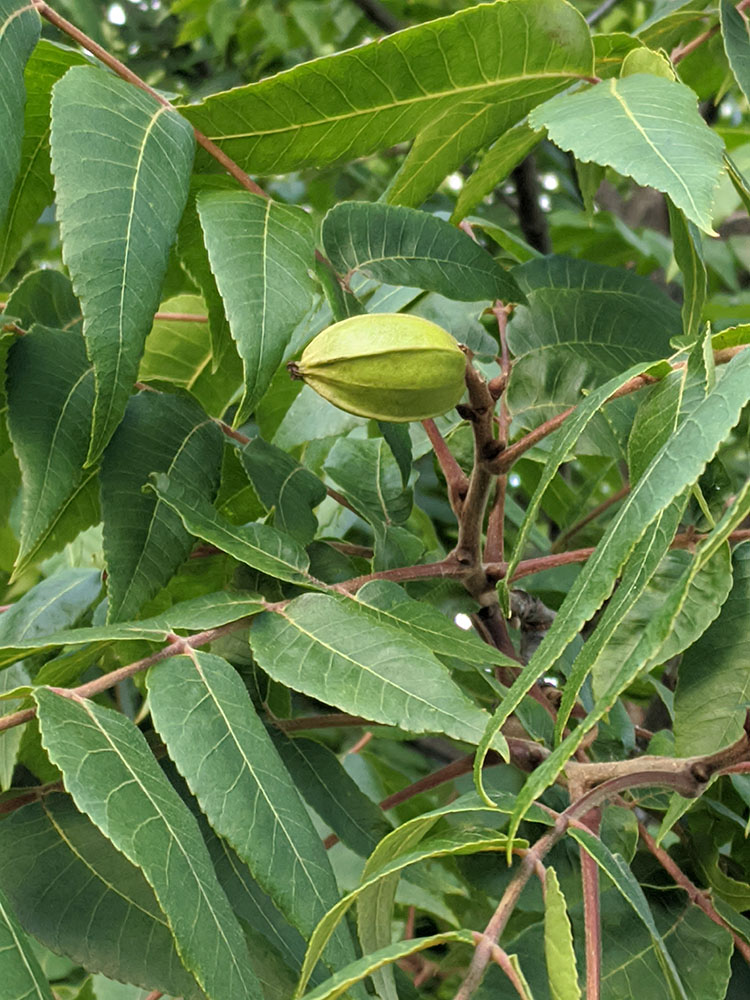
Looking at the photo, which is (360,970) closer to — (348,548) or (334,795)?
(334,795)

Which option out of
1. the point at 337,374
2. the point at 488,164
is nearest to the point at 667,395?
the point at 337,374

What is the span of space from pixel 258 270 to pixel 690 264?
8.1 inches

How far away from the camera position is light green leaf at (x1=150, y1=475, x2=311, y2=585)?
47 centimetres

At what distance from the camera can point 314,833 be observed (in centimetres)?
41

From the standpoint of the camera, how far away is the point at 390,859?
42cm

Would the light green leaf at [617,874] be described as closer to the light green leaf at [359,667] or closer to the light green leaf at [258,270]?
the light green leaf at [359,667]

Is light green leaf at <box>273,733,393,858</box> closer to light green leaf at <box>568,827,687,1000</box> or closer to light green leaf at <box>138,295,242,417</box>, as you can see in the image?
light green leaf at <box>568,827,687,1000</box>

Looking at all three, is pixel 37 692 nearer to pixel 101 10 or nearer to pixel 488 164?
pixel 488 164

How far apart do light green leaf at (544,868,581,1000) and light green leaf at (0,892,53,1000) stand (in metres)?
0.16

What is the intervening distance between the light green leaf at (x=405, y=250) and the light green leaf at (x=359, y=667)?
0.16 m

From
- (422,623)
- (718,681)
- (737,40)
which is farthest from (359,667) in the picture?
(737,40)

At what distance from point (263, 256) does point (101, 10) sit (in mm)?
1464

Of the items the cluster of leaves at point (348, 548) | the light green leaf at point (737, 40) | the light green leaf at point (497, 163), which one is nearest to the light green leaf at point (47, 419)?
the cluster of leaves at point (348, 548)

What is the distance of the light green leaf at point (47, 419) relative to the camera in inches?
19.7
